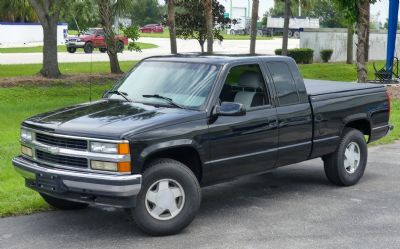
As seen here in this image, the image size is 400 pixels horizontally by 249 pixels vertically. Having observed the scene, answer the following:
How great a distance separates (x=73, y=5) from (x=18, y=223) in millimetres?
11536

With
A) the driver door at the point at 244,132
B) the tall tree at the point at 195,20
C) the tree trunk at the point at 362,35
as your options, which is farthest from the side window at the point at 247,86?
the tall tree at the point at 195,20

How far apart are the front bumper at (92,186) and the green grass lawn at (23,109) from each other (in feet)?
4.08

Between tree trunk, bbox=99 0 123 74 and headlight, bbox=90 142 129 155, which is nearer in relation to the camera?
headlight, bbox=90 142 129 155

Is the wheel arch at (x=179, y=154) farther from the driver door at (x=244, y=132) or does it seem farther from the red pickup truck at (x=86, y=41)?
the red pickup truck at (x=86, y=41)

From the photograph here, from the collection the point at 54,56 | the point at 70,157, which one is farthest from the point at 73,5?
the point at 70,157

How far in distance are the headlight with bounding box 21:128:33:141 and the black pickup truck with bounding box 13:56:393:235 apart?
1 cm

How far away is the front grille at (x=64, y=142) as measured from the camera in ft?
18.5

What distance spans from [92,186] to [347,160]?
393 centimetres

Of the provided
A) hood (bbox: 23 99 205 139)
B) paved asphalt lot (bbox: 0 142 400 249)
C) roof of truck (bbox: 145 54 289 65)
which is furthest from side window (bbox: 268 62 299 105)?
hood (bbox: 23 99 205 139)

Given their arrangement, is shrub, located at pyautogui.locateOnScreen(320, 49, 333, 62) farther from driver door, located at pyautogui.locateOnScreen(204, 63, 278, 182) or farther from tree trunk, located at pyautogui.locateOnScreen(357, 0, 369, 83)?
driver door, located at pyautogui.locateOnScreen(204, 63, 278, 182)

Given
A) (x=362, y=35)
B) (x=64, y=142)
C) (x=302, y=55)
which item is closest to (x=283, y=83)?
(x=64, y=142)

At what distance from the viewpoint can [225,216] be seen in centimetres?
664

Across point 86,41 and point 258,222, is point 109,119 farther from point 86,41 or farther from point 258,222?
point 86,41

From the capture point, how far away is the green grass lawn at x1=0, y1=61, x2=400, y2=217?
278 inches
